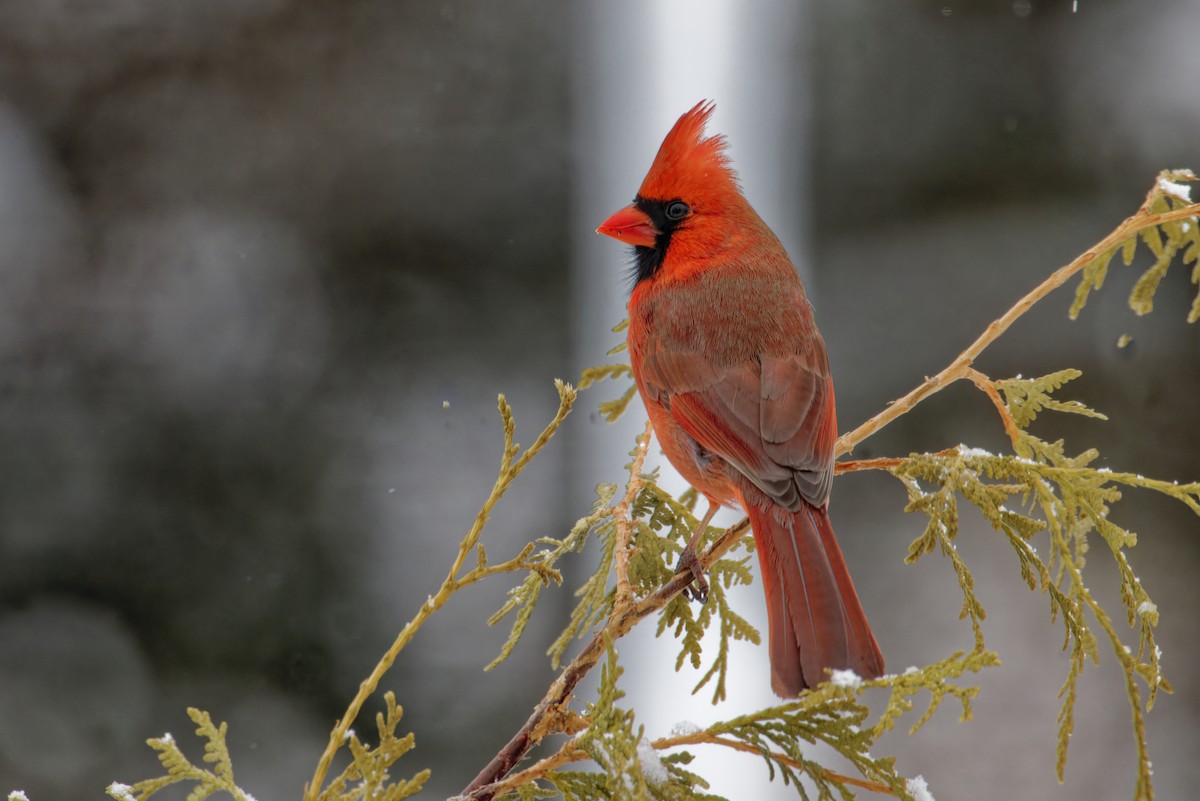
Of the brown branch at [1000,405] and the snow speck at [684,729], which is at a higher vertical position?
the brown branch at [1000,405]

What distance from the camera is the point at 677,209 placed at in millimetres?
1076

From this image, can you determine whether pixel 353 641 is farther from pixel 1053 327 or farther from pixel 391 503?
pixel 1053 327

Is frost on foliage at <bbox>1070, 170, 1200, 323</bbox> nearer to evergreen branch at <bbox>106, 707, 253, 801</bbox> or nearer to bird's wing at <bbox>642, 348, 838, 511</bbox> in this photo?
bird's wing at <bbox>642, 348, 838, 511</bbox>

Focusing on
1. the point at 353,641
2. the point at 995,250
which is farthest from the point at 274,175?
the point at 995,250

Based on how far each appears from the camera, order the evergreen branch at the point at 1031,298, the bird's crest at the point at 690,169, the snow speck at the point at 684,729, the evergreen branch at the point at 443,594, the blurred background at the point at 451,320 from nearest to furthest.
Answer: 1. the evergreen branch at the point at 443,594
2. the snow speck at the point at 684,729
3. the evergreen branch at the point at 1031,298
4. the bird's crest at the point at 690,169
5. the blurred background at the point at 451,320

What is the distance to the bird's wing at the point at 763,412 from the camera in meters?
0.84

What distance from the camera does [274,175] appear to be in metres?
1.69

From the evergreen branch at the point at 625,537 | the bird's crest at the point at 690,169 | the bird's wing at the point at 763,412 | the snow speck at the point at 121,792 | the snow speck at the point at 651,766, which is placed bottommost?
the snow speck at the point at 121,792

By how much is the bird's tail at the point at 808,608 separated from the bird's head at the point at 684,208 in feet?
1.19

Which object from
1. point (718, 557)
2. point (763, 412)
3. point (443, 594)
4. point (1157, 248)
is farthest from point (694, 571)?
point (1157, 248)

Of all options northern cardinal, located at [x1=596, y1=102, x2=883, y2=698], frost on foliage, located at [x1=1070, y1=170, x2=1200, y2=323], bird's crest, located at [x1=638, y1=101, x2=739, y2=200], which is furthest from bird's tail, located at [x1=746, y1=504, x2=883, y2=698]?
bird's crest, located at [x1=638, y1=101, x2=739, y2=200]

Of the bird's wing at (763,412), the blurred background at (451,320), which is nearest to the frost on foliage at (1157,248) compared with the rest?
the bird's wing at (763,412)

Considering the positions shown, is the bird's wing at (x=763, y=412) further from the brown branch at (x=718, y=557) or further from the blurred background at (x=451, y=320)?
the blurred background at (x=451, y=320)

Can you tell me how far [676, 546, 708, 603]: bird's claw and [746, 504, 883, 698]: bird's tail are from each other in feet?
0.17
